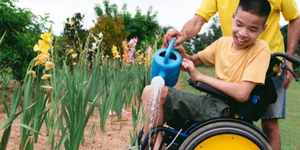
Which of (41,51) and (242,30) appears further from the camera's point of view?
(41,51)

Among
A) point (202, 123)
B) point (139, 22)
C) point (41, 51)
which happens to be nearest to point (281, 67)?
point (202, 123)

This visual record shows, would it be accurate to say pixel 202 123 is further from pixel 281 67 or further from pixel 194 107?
pixel 281 67

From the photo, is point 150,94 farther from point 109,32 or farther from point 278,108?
point 109,32

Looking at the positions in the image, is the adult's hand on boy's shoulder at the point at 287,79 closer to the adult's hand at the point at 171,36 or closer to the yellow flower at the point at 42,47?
the adult's hand at the point at 171,36

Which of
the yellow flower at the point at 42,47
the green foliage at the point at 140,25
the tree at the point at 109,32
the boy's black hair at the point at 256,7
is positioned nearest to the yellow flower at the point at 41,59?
the yellow flower at the point at 42,47

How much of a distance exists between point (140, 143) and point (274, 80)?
78 centimetres

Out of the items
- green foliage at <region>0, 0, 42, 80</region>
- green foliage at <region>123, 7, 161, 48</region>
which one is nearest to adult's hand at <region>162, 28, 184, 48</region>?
green foliage at <region>0, 0, 42, 80</region>

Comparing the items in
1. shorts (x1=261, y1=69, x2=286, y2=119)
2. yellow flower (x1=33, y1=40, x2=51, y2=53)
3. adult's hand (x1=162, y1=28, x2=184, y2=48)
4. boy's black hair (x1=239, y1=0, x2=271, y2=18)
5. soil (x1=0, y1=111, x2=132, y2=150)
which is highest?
boy's black hair (x1=239, y1=0, x2=271, y2=18)

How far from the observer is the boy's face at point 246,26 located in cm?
367

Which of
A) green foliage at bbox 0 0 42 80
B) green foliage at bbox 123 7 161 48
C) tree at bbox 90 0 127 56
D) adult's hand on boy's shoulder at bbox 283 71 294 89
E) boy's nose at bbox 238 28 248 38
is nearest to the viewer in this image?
boy's nose at bbox 238 28 248 38

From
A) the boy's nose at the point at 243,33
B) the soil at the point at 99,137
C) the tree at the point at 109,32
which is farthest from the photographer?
the tree at the point at 109,32

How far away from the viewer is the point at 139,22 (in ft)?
92.5

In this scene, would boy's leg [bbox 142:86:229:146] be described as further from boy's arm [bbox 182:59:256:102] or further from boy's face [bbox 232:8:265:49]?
boy's face [bbox 232:8:265:49]

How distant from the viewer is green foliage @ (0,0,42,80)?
25.8ft
